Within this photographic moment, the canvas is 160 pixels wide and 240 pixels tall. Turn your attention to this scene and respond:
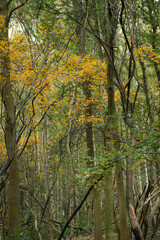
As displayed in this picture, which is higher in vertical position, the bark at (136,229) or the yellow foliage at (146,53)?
the yellow foliage at (146,53)

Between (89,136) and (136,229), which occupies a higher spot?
(89,136)

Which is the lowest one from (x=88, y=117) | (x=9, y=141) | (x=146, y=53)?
(x=9, y=141)

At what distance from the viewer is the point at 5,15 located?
22.7 feet

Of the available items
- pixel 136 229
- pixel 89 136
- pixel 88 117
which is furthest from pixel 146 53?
pixel 136 229

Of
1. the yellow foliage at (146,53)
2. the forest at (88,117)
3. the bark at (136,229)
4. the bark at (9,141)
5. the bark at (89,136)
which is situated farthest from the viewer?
the bark at (89,136)

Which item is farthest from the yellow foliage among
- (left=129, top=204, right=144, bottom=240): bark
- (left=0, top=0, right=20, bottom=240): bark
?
(left=129, top=204, right=144, bottom=240): bark

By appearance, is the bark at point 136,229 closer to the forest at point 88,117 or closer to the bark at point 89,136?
the forest at point 88,117

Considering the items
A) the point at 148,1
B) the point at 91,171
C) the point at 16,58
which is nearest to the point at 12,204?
the point at 91,171

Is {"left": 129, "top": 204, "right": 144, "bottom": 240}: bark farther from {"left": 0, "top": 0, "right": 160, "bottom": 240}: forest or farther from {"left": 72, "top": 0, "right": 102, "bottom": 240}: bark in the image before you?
{"left": 72, "top": 0, "right": 102, "bottom": 240}: bark

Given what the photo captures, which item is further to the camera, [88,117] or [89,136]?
[89,136]

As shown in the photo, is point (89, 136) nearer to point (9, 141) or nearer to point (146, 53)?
point (9, 141)

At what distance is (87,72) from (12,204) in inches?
220

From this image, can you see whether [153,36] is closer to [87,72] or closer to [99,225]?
[87,72]

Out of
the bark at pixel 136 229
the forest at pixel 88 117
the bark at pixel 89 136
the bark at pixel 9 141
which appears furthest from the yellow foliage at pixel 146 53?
the bark at pixel 136 229
